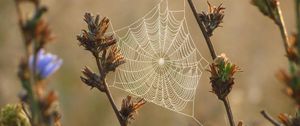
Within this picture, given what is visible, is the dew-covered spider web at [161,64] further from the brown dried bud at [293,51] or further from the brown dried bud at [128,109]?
the brown dried bud at [293,51]

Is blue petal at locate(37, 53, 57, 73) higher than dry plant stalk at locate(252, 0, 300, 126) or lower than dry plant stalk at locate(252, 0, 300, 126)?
higher

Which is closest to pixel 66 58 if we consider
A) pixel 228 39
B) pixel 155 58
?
pixel 228 39

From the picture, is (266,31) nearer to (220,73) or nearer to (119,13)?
(119,13)

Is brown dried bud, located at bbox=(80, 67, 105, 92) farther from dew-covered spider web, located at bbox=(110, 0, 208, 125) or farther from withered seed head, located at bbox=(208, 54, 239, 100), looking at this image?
dew-covered spider web, located at bbox=(110, 0, 208, 125)

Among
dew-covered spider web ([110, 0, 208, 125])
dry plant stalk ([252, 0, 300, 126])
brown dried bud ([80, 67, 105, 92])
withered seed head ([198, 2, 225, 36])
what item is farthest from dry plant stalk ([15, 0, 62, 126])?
dew-covered spider web ([110, 0, 208, 125])

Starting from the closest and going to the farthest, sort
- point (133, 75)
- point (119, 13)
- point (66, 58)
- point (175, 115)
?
point (133, 75) → point (175, 115) → point (66, 58) → point (119, 13)

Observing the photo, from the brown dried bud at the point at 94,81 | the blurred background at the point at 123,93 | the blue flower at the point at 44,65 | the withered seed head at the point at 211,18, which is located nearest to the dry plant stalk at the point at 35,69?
the blue flower at the point at 44,65
